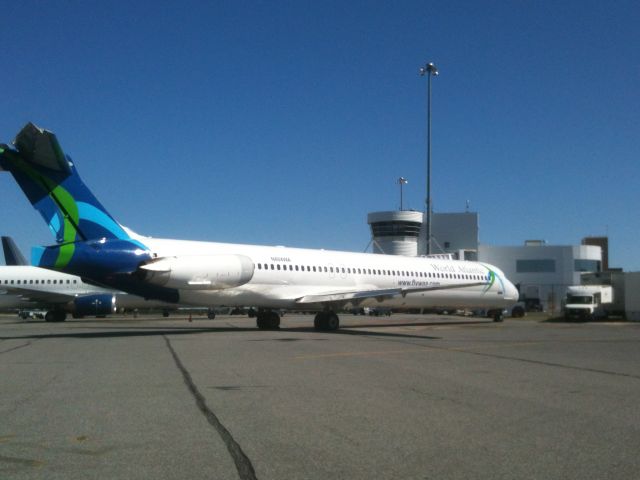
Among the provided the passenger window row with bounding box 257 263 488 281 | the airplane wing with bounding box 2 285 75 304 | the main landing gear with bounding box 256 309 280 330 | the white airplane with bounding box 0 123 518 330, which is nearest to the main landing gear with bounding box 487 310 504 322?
the passenger window row with bounding box 257 263 488 281

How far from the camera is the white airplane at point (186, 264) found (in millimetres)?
21297

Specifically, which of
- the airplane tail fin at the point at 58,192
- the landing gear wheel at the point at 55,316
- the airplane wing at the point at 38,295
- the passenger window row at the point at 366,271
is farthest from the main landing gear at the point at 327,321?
the landing gear wheel at the point at 55,316

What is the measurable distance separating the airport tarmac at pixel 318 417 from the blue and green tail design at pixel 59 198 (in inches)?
277

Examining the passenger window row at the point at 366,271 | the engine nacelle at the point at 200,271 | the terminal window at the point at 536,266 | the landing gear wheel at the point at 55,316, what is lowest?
the landing gear wheel at the point at 55,316

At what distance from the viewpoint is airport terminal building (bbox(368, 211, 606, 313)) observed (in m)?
80.6

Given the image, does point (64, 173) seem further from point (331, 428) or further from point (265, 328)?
point (331, 428)

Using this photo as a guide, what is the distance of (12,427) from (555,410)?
21.3ft

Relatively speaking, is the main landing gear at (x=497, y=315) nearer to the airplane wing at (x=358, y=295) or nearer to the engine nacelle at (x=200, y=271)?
the airplane wing at (x=358, y=295)

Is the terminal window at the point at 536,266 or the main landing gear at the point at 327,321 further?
the terminal window at the point at 536,266

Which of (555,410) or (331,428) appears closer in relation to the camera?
(331,428)

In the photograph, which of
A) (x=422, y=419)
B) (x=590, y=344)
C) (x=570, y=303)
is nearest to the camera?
(x=422, y=419)

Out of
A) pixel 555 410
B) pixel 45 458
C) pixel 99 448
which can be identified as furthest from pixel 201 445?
pixel 555 410

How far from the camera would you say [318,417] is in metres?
8.11

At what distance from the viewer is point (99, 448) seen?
6.50m
